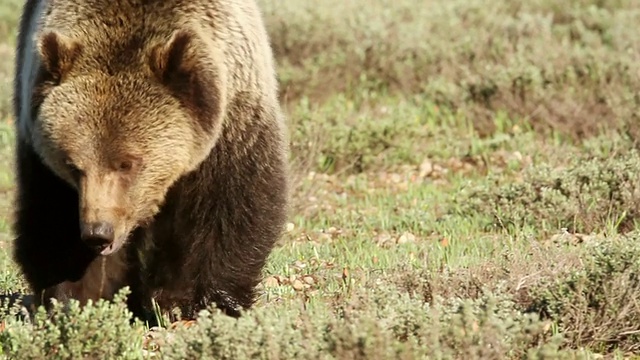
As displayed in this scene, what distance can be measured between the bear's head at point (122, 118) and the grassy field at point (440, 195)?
58cm

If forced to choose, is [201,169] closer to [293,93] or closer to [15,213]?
[15,213]

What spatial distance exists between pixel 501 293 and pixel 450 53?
7731mm

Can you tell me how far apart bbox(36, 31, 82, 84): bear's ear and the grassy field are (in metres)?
1.09

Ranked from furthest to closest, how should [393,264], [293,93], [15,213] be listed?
[293,93] < [393,264] < [15,213]

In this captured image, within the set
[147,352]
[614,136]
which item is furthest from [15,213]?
[614,136]

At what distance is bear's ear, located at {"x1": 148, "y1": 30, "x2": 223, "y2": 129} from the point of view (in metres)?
5.16

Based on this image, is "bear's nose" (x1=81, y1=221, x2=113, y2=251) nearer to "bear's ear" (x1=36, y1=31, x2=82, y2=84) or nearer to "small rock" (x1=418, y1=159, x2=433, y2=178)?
"bear's ear" (x1=36, y1=31, x2=82, y2=84)

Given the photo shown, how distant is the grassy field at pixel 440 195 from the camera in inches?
168

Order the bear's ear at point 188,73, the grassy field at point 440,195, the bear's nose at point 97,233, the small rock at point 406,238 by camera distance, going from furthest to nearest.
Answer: the small rock at point 406,238
the bear's ear at point 188,73
the bear's nose at point 97,233
the grassy field at point 440,195

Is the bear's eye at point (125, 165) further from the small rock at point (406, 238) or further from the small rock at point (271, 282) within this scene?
the small rock at point (406, 238)

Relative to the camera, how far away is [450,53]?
12484 mm

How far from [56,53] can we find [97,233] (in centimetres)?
82

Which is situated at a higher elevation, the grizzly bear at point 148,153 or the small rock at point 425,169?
the grizzly bear at point 148,153

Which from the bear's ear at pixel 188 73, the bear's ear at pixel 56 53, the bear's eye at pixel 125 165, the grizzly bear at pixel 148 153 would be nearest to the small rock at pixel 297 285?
the grizzly bear at pixel 148 153
